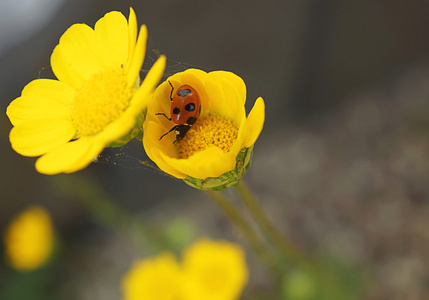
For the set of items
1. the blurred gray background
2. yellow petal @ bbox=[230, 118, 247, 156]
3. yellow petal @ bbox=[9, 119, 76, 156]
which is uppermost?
yellow petal @ bbox=[9, 119, 76, 156]

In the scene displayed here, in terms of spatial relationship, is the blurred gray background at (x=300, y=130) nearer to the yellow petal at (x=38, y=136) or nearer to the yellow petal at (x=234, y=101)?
the yellow petal at (x=38, y=136)

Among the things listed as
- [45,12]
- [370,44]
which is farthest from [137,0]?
[370,44]

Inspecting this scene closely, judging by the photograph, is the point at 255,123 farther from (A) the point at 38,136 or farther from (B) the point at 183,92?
(A) the point at 38,136

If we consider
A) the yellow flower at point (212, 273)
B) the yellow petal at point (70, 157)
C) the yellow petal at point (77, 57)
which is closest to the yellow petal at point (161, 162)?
the yellow petal at point (70, 157)

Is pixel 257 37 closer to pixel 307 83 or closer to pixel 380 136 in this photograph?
pixel 307 83

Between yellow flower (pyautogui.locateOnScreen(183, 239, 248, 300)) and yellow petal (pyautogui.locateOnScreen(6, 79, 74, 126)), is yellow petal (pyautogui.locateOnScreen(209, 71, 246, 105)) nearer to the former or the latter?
yellow petal (pyautogui.locateOnScreen(6, 79, 74, 126))

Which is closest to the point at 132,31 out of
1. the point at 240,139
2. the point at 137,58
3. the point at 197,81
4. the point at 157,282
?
the point at 137,58

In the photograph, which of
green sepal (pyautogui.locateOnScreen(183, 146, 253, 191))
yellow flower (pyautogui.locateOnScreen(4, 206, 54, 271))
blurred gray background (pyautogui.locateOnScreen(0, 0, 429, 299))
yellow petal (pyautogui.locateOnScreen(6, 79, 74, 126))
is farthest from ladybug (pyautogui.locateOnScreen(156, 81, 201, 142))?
yellow flower (pyautogui.locateOnScreen(4, 206, 54, 271))
